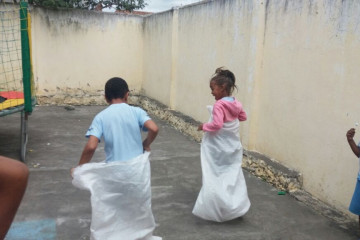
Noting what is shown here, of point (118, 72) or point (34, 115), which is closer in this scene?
point (34, 115)

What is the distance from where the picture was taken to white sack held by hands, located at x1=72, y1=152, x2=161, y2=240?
2.55m

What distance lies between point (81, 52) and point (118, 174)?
7.96 meters

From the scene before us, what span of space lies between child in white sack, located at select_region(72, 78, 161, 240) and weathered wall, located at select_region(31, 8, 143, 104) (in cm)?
756

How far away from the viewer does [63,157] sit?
5.42m

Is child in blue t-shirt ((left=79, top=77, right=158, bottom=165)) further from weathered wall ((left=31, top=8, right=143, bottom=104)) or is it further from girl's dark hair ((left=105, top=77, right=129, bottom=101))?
weathered wall ((left=31, top=8, right=143, bottom=104))

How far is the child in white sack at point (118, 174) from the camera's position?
255 centimetres

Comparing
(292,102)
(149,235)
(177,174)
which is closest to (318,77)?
(292,102)

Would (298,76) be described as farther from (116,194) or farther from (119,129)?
(116,194)

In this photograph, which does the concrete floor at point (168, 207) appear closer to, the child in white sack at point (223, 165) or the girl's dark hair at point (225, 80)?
the child in white sack at point (223, 165)

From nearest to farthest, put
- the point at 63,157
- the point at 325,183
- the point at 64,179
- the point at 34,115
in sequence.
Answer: the point at 325,183, the point at 64,179, the point at 63,157, the point at 34,115

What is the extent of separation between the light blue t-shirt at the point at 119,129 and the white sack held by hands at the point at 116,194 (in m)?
0.12

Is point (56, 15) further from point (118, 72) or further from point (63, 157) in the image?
point (63, 157)

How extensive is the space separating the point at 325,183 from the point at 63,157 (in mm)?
3621

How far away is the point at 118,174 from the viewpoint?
255 centimetres
